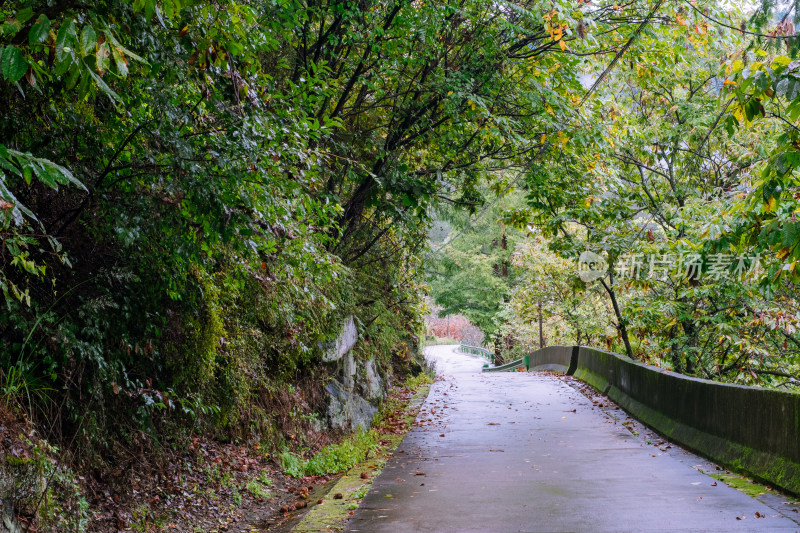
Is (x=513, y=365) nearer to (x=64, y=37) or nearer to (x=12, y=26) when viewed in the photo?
(x=12, y=26)

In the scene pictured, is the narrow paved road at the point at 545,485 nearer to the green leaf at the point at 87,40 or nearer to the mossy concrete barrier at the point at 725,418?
the mossy concrete barrier at the point at 725,418

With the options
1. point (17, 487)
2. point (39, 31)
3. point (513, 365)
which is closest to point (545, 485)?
point (17, 487)

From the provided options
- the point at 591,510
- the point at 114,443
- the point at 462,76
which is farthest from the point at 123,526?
the point at 462,76

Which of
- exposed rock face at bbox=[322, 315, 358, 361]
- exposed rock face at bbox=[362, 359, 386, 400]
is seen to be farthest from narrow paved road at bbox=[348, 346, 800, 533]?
exposed rock face at bbox=[322, 315, 358, 361]

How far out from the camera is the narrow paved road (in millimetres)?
5695

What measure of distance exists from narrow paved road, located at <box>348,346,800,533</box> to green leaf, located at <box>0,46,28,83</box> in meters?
4.50

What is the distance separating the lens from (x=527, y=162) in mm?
11938

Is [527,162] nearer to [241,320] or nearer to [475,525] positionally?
[241,320]

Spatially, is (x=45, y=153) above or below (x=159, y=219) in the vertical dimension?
above

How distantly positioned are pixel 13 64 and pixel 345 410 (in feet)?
27.4

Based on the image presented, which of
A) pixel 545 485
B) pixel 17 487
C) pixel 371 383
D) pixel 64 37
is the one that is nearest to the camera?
pixel 64 37

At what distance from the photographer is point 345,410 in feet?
33.8

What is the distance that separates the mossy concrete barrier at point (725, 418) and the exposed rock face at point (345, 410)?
16.1ft

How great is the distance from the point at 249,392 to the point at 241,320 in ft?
2.89
